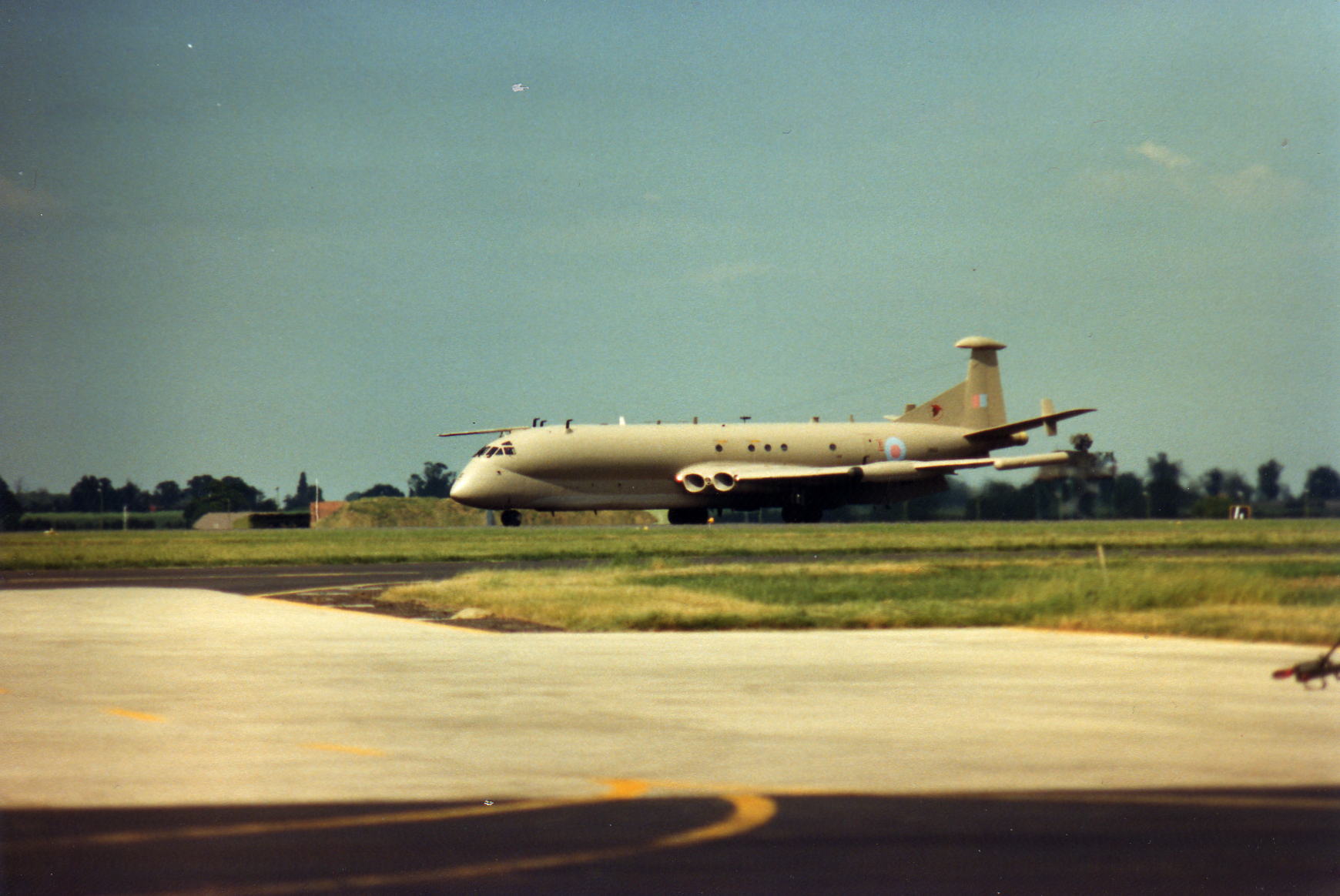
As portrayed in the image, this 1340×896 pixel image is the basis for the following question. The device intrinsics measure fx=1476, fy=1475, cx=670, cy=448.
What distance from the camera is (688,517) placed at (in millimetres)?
68375

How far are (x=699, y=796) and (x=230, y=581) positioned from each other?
23.9m

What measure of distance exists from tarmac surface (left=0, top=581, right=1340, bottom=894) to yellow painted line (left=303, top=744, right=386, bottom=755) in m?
0.04

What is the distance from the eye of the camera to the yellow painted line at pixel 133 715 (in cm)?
1038

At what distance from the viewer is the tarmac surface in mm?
5992

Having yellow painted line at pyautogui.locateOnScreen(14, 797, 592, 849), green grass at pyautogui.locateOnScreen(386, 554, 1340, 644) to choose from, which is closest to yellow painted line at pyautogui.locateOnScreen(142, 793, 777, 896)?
yellow painted line at pyautogui.locateOnScreen(14, 797, 592, 849)

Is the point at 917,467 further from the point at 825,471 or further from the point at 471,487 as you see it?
the point at 471,487

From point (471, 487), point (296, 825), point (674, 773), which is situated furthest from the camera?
point (471, 487)

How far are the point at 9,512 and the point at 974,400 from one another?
47.8 meters

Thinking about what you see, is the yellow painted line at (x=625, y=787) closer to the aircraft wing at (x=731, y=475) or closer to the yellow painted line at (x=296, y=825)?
the yellow painted line at (x=296, y=825)

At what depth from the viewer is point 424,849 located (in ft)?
20.7

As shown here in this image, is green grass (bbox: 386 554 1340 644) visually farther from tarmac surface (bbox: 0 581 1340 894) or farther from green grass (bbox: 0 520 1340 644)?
tarmac surface (bbox: 0 581 1340 894)

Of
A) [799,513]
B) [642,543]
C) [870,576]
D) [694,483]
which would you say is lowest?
[870,576]

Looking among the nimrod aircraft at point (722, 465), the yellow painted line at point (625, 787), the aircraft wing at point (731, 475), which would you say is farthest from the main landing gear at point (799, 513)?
the yellow painted line at point (625, 787)

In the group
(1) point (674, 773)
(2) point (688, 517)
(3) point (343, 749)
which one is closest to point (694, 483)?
(2) point (688, 517)
